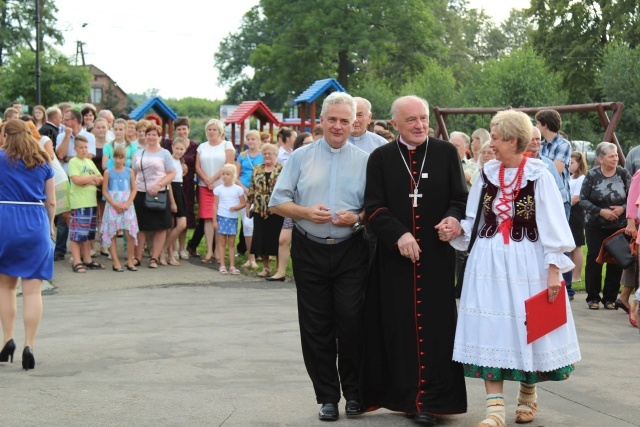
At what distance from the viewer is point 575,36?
53.1 metres

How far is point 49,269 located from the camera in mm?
8719

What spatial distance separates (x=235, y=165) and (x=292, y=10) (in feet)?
162

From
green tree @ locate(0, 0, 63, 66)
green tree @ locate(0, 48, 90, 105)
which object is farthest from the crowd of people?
green tree @ locate(0, 0, 63, 66)

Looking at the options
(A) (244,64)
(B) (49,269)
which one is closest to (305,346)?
(B) (49,269)

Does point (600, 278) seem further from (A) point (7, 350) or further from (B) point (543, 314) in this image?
(A) point (7, 350)

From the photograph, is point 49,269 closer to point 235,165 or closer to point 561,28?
point 235,165

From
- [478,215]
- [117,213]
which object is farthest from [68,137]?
[478,215]

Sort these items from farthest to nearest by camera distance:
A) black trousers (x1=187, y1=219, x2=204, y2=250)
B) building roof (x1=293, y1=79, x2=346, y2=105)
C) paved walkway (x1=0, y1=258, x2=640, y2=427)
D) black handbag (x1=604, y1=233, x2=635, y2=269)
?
1. building roof (x1=293, y1=79, x2=346, y2=105)
2. black trousers (x1=187, y1=219, x2=204, y2=250)
3. black handbag (x1=604, y1=233, x2=635, y2=269)
4. paved walkway (x1=0, y1=258, x2=640, y2=427)

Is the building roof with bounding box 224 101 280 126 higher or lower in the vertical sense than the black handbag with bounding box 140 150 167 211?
higher

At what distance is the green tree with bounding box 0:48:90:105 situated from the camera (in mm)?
48031

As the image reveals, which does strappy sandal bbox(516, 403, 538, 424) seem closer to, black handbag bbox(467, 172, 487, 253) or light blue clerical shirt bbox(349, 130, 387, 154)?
black handbag bbox(467, 172, 487, 253)

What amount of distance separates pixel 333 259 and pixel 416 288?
1.89ft

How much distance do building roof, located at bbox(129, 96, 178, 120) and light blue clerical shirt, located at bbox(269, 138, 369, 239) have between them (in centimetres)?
1712

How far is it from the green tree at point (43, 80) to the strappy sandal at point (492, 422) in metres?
43.9
